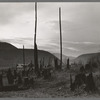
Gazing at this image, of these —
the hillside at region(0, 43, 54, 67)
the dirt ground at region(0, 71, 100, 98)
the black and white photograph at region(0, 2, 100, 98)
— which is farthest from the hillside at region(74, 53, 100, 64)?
the hillside at region(0, 43, 54, 67)

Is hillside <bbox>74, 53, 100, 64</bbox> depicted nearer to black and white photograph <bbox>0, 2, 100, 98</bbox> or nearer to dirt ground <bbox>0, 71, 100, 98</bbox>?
black and white photograph <bbox>0, 2, 100, 98</bbox>

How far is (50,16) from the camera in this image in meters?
4.57

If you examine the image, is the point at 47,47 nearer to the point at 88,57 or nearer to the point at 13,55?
the point at 13,55

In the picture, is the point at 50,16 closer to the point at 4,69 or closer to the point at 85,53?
the point at 85,53

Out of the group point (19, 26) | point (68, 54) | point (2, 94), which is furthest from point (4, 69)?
point (68, 54)

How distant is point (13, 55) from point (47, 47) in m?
0.60

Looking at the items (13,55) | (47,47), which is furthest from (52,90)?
(13,55)

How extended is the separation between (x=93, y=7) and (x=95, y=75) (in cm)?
115

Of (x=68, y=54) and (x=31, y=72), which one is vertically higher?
(x=68, y=54)

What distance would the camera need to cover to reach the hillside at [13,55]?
4.51 m

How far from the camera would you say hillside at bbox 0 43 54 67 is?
177 inches

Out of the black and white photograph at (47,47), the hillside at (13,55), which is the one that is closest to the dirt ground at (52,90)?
the black and white photograph at (47,47)

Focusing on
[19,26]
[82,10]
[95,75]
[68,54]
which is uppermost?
[82,10]

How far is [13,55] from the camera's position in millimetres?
4547
